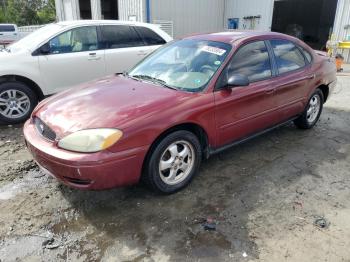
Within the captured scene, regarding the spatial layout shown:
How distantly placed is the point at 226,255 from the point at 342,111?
4.89 metres

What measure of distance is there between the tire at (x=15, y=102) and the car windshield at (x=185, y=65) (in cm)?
239

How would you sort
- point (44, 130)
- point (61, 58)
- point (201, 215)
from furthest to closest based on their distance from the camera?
point (61, 58) → point (44, 130) → point (201, 215)

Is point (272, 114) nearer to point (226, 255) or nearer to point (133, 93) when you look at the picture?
point (133, 93)

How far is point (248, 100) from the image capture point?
382 cm

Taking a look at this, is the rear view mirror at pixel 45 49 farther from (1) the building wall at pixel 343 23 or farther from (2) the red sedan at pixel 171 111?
(1) the building wall at pixel 343 23

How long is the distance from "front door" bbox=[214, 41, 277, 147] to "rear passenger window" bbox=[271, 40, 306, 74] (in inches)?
9.1

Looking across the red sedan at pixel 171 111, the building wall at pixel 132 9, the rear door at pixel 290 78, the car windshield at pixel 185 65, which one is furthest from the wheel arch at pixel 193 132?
the building wall at pixel 132 9

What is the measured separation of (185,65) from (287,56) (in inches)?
64.6

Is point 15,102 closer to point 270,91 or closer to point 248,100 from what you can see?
point 248,100

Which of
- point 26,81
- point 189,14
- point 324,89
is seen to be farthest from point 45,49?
point 189,14

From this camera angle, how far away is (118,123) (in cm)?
288

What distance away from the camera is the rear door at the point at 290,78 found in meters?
4.29

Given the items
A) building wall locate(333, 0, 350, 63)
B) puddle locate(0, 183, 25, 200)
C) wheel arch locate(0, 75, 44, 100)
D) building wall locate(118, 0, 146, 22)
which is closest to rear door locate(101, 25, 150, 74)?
wheel arch locate(0, 75, 44, 100)

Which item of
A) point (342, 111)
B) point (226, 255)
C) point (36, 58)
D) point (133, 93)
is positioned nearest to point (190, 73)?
point (133, 93)
